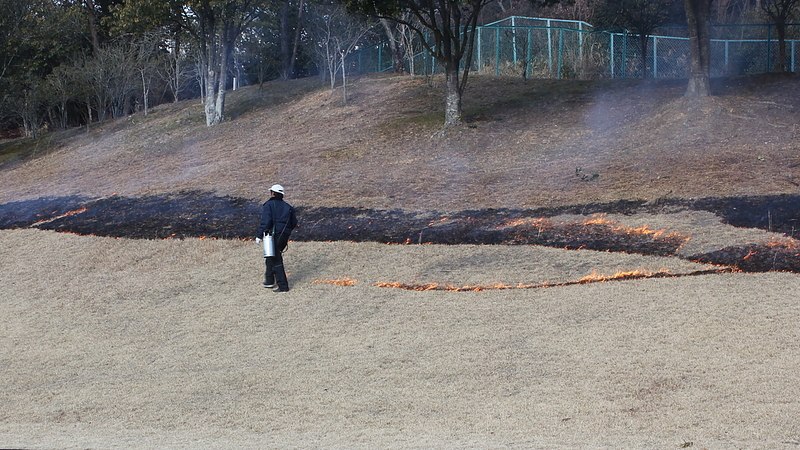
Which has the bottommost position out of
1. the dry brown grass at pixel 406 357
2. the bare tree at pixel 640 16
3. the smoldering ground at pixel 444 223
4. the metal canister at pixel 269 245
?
the dry brown grass at pixel 406 357

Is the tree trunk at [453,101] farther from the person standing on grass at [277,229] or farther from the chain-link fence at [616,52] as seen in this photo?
the person standing on grass at [277,229]

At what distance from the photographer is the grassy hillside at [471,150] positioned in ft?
50.3

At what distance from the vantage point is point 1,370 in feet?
27.7

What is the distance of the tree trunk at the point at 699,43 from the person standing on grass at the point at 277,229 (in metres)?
12.7

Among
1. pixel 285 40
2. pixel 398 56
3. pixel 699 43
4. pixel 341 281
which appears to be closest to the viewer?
pixel 341 281

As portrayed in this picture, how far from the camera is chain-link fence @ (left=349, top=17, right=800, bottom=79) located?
24203 millimetres

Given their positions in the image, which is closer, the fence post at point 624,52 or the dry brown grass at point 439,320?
the dry brown grass at point 439,320

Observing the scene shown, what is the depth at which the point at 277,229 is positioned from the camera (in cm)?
1095

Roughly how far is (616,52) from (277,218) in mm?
18816

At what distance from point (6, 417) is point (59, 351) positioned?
84.3 inches

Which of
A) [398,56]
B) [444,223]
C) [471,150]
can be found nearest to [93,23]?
[398,56]

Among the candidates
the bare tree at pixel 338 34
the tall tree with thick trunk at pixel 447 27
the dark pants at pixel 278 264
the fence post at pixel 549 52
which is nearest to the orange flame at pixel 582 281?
the dark pants at pixel 278 264

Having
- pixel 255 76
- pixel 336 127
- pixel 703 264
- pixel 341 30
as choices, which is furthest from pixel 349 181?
pixel 255 76

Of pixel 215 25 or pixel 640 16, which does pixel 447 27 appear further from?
pixel 215 25
